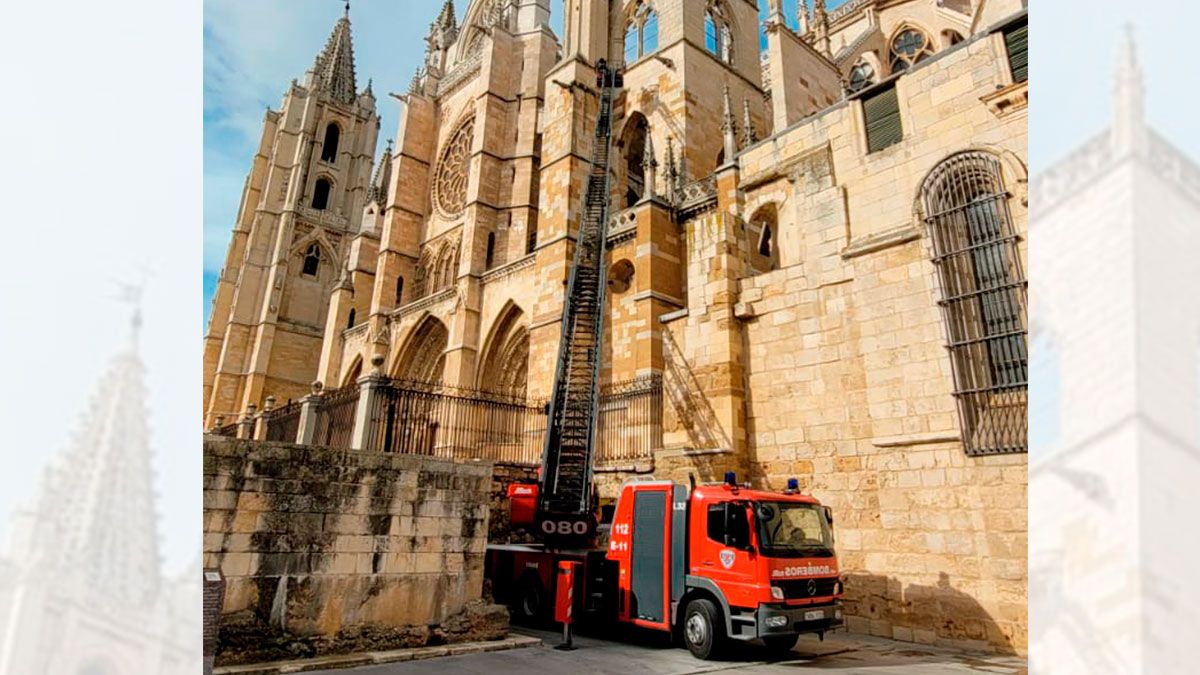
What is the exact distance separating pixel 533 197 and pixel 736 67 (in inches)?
267

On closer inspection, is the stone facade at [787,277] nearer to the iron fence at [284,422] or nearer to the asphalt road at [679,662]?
the asphalt road at [679,662]

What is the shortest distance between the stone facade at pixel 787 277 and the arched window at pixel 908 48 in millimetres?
82

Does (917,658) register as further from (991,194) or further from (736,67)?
(736,67)

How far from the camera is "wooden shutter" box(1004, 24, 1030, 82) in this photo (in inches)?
307

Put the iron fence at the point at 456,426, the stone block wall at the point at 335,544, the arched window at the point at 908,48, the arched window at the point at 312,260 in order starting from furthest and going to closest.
A: 1. the arched window at the point at 312,260
2. the arched window at the point at 908,48
3. the iron fence at the point at 456,426
4. the stone block wall at the point at 335,544

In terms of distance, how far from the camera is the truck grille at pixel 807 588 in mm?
6078

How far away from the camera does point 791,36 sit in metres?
14.6

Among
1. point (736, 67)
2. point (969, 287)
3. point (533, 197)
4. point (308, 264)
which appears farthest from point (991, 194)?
point (308, 264)

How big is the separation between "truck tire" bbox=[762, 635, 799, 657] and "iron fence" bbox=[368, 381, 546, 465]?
4059 mm

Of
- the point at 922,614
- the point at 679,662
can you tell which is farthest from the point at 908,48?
the point at 679,662

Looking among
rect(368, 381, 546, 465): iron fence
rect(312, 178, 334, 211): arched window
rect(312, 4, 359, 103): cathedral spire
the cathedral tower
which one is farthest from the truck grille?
rect(312, 4, 359, 103): cathedral spire

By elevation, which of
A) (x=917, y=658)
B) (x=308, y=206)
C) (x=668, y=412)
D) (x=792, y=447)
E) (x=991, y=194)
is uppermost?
(x=308, y=206)

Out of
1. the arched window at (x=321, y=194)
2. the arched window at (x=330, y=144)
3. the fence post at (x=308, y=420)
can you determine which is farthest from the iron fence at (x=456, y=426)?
the arched window at (x=330, y=144)

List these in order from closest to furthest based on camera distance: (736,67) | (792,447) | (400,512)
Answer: (400,512), (792,447), (736,67)
